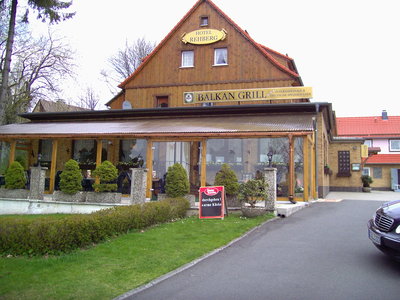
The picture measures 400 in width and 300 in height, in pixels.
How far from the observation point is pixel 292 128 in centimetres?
1432

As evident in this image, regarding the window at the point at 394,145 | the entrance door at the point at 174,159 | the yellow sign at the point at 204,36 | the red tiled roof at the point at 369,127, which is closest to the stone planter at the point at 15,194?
the entrance door at the point at 174,159

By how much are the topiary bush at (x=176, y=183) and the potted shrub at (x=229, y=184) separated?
1.24 metres

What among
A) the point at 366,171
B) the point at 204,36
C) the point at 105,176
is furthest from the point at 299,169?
the point at 366,171

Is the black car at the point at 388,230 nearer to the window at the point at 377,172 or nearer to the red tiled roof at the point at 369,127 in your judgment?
the window at the point at 377,172

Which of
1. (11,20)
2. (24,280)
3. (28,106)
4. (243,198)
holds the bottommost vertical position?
(24,280)

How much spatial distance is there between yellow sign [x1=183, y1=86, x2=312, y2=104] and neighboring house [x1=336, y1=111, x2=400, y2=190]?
43.2 ft

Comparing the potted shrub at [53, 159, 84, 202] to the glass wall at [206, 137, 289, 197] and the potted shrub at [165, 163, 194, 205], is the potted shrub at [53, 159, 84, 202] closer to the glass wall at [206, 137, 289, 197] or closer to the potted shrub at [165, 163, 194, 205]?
the potted shrub at [165, 163, 194, 205]

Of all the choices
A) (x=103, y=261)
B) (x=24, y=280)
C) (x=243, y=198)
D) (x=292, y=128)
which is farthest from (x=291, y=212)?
(x=24, y=280)

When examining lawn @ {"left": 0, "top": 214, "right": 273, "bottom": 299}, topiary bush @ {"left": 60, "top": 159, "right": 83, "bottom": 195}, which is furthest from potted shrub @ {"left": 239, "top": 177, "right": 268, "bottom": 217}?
topiary bush @ {"left": 60, "top": 159, "right": 83, "bottom": 195}

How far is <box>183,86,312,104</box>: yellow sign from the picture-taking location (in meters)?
19.2

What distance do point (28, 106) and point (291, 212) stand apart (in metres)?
23.3

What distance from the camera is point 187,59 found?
78.2 feet

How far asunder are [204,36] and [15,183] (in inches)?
554

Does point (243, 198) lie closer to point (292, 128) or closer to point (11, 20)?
point (292, 128)
